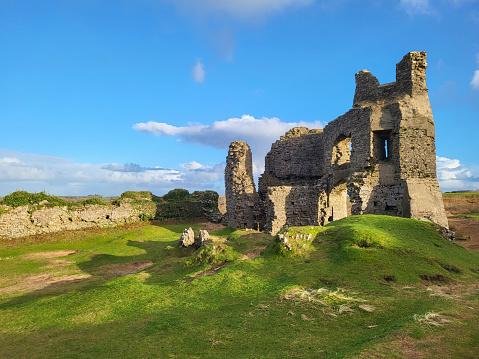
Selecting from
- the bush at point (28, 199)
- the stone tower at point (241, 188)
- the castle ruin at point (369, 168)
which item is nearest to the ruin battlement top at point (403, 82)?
the castle ruin at point (369, 168)

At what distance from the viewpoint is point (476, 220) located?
34.4m

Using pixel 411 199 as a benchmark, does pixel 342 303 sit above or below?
below

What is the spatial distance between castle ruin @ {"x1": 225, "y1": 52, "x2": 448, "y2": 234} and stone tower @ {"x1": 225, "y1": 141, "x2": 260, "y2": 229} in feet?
0.22

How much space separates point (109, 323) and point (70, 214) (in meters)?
24.1

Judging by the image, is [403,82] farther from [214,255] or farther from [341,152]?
[214,255]

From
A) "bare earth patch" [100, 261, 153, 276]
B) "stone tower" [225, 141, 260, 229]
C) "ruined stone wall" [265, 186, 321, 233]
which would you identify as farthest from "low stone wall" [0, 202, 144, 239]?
"ruined stone wall" [265, 186, 321, 233]

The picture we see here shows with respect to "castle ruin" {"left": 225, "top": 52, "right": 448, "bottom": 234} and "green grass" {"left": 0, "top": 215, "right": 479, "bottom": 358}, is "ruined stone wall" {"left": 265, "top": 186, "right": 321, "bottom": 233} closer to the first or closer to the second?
"castle ruin" {"left": 225, "top": 52, "right": 448, "bottom": 234}

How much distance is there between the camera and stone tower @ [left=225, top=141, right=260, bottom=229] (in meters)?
30.4

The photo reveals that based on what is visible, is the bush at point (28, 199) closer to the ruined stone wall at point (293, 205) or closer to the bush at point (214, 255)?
the ruined stone wall at point (293, 205)

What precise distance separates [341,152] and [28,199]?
874 inches

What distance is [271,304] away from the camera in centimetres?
1127

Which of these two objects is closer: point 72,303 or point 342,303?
point 342,303

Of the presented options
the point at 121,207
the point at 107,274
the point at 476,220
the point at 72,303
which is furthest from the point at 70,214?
the point at 476,220

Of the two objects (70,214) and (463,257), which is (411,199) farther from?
(70,214)
